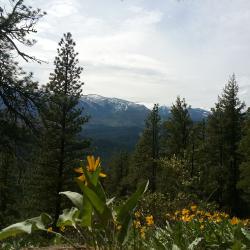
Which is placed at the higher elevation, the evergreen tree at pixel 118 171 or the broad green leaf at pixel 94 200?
the broad green leaf at pixel 94 200

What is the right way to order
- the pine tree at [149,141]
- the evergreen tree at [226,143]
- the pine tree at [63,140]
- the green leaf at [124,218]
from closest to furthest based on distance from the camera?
the green leaf at [124,218] < the pine tree at [63,140] < the evergreen tree at [226,143] < the pine tree at [149,141]

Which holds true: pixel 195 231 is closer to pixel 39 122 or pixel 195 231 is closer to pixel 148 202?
pixel 148 202

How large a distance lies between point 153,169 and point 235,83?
1064 cm

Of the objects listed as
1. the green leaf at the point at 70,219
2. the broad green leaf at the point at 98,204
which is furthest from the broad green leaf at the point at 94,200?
the green leaf at the point at 70,219

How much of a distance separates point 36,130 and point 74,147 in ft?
52.5

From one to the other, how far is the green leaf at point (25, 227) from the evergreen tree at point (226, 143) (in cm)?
3586

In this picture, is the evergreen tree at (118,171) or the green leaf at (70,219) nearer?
the green leaf at (70,219)

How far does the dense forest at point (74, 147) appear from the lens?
13.5 meters

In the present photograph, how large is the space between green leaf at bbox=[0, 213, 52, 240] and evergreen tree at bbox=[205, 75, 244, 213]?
3586cm

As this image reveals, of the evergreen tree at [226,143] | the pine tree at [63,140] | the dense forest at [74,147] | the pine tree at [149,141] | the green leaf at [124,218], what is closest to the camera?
the green leaf at [124,218]

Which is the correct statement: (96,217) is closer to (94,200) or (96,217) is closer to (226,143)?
(94,200)

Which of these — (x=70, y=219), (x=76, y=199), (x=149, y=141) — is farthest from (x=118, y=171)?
(x=76, y=199)

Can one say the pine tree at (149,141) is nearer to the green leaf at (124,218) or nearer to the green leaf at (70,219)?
the green leaf at (70,219)

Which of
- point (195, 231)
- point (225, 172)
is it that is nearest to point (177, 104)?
point (225, 172)
